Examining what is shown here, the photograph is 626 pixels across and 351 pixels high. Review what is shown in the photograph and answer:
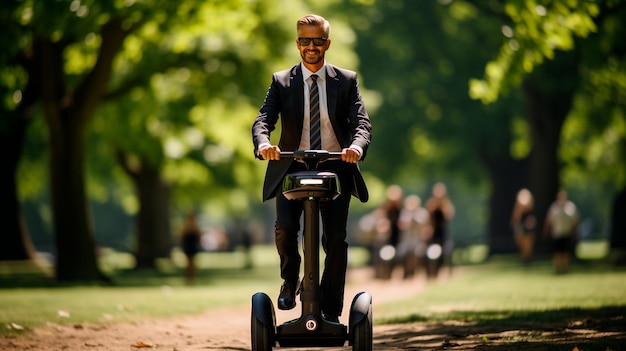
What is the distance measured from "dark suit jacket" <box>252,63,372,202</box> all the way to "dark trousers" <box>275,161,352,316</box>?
10cm

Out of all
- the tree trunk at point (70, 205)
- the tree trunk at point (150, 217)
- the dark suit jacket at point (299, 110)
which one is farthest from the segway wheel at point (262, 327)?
the tree trunk at point (150, 217)

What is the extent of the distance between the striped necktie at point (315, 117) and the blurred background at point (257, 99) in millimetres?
7944

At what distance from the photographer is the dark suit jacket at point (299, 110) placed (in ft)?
24.0

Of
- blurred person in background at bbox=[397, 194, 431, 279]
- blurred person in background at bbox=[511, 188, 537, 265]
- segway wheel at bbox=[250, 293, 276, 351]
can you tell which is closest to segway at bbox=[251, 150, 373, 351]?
segway wheel at bbox=[250, 293, 276, 351]

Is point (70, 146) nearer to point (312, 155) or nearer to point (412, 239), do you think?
point (412, 239)

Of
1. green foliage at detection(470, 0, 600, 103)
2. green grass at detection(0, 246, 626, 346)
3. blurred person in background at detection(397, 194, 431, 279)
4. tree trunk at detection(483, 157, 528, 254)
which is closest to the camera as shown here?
green grass at detection(0, 246, 626, 346)

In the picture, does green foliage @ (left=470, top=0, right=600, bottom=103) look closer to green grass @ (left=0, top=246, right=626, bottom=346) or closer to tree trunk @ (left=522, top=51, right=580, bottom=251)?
green grass @ (left=0, top=246, right=626, bottom=346)

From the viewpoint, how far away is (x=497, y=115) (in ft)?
117

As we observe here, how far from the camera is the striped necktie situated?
734 centimetres

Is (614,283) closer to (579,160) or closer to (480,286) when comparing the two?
(480,286)

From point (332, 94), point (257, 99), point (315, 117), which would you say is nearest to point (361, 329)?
point (315, 117)

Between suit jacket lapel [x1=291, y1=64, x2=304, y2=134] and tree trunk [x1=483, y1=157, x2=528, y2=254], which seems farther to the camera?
tree trunk [x1=483, y1=157, x2=528, y2=254]

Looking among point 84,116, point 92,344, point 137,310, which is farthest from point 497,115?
point 92,344

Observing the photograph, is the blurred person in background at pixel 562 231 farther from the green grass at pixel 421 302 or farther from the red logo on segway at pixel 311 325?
the red logo on segway at pixel 311 325
